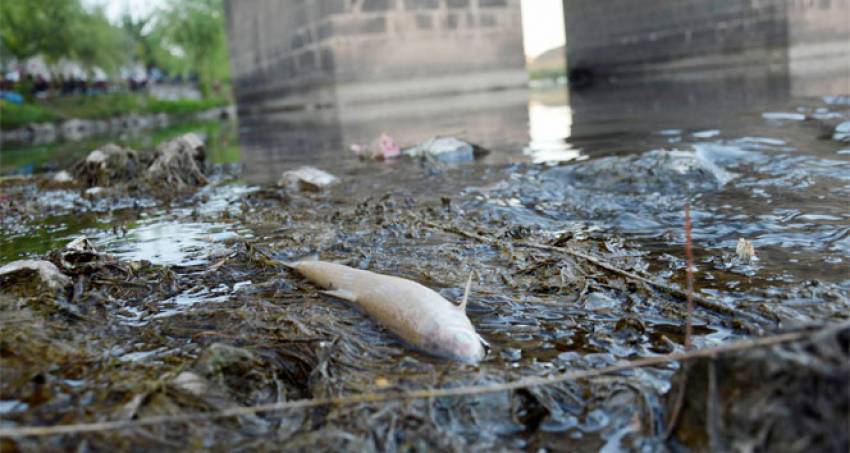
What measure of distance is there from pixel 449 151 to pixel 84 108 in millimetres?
46748

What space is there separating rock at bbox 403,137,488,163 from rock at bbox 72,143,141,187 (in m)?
3.69

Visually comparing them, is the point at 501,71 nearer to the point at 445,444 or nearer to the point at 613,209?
the point at 613,209

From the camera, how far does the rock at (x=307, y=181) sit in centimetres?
687

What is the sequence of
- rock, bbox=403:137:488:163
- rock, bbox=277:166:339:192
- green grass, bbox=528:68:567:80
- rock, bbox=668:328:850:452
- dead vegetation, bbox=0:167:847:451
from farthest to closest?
1. green grass, bbox=528:68:567:80
2. rock, bbox=403:137:488:163
3. rock, bbox=277:166:339:192
4. dead vegetation, bbox=0:167:847:451
5. rock, bbox=668:328:850:452

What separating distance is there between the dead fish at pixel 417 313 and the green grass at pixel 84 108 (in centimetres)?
3860

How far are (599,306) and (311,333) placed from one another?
1.26 m

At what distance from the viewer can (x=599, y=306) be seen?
291cm

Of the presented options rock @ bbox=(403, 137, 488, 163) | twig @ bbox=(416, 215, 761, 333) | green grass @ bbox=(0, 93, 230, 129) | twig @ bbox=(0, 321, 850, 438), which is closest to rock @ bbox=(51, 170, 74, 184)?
rock @ bbox=(403, 137, 488, 163)

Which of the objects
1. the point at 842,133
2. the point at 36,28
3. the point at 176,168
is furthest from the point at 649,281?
the point at 36,28

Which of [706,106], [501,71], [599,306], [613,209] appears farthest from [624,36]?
[599,306]

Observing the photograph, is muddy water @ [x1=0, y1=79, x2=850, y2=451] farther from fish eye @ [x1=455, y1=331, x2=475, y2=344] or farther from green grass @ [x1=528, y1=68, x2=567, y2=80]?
green grass @ [x1=528, y1=68, x2=567, y2=80]

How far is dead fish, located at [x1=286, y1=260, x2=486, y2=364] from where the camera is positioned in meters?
2.42

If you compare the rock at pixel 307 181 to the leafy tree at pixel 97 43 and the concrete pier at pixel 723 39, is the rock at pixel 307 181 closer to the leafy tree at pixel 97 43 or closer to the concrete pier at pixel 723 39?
the concrete pier at pixel 723 39


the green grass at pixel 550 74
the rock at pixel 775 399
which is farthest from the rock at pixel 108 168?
the green grass at pixel 550 74
